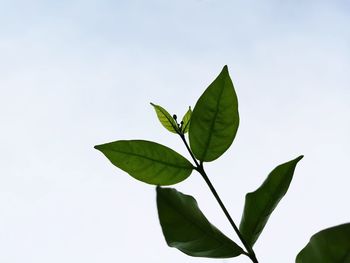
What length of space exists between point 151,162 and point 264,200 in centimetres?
27

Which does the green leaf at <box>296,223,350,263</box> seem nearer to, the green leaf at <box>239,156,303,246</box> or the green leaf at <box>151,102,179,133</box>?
A: the green leaf at <box>239,156,303,246</box>

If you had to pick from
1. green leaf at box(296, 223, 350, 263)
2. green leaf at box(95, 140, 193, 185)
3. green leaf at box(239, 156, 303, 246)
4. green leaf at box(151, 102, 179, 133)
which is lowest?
green leaf at box(296, 223, 350, 263)

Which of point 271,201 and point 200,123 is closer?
point 271,201

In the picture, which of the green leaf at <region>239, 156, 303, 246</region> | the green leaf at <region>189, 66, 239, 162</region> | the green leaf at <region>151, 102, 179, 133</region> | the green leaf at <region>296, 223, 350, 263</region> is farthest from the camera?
the green leaf at <region>151, 102, 179, 133</region>

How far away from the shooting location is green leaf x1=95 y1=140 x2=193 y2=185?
975 mm

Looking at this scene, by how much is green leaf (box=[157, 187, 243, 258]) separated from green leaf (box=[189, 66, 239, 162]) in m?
0.16

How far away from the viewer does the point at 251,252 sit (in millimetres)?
778

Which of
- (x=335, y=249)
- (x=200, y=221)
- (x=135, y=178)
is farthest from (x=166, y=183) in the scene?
(x=335, y=249)

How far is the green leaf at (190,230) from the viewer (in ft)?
2.54

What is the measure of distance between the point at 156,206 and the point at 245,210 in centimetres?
22

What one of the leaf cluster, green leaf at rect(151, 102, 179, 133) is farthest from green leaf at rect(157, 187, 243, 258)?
green leaf at rect(151, 102, 179, 133)

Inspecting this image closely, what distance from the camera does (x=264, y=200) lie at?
87 centimetres

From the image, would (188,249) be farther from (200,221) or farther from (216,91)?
(216,91)

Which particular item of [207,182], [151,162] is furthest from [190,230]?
[151,162]
